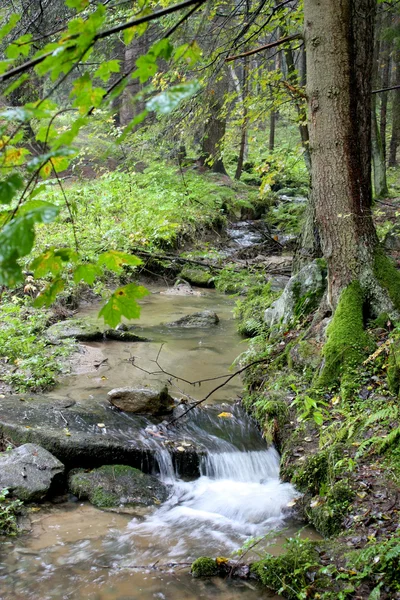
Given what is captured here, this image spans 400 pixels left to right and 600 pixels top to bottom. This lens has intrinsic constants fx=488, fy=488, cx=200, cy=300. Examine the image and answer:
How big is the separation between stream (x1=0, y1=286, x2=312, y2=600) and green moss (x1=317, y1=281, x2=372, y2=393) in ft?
4.15

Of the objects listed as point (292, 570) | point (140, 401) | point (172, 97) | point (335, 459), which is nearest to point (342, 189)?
point (335, 459)

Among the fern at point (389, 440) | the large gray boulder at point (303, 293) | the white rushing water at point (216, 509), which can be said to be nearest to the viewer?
the fern at point (389, 440)

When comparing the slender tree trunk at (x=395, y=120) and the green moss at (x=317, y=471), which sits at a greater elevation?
the slender tree trunk at (x=395, y=120)

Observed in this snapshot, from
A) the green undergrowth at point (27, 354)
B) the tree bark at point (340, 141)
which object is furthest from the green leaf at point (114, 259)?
the green undergrowth at point (27, 354)

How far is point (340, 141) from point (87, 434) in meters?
4.58

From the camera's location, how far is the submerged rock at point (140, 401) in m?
6.71

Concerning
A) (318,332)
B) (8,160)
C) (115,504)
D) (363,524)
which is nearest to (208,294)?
(318,332)

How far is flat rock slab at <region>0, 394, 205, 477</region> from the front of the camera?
5578 mm

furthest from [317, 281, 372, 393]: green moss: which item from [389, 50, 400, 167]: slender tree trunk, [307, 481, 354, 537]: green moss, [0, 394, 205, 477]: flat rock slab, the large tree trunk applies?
[389, 50, 400, 167]: slender tree trunk

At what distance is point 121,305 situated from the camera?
177cm

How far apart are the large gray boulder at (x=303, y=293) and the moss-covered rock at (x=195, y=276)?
21.3 feet

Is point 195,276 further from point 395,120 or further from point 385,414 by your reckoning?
point 395,120

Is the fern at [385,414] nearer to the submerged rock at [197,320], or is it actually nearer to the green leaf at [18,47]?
the green leaf at [18,47]

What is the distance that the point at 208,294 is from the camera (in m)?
13.9
